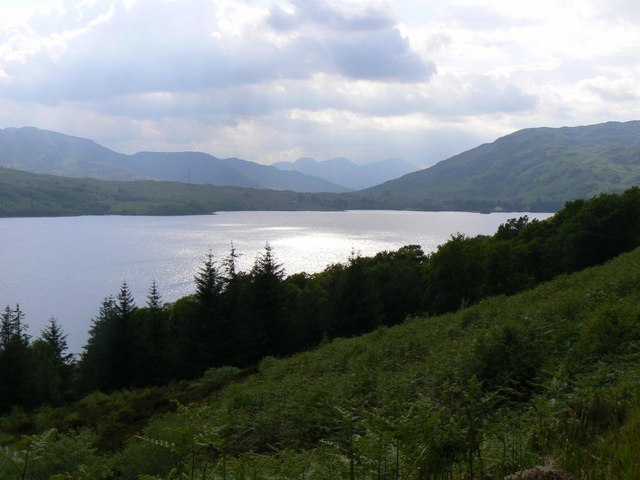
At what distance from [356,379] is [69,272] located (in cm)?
13042

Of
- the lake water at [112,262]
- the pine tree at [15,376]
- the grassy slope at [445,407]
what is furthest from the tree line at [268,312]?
the lake water at [112,262]

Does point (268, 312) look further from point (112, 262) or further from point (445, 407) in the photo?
point (112, 262)

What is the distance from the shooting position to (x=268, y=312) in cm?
5278

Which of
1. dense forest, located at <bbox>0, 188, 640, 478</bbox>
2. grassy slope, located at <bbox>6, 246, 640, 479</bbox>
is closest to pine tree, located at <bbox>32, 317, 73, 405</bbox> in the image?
dense forest, located at <bbox>0, 188, 640, 478</bbox>

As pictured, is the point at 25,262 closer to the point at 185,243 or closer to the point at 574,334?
the point at 185,243

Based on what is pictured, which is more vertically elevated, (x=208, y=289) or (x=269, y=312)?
(x=208, y=289)

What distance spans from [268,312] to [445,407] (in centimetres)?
4895

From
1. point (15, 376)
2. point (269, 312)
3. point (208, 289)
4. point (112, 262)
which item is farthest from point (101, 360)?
point (112, 262)

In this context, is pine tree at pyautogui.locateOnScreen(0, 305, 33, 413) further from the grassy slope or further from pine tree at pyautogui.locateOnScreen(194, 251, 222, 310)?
pine tree at pyautogui.locateOnScreen(194, 251, 222, 310)

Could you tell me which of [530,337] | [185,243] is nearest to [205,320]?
[530,337]

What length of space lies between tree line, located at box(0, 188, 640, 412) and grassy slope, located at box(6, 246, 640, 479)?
1735cm

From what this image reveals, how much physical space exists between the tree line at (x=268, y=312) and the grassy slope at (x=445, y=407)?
56.9 feet

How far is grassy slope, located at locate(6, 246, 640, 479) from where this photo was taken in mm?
4082

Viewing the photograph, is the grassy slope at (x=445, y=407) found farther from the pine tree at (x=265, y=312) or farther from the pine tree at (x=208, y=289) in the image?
the pine tree at (x=208, y=289)
